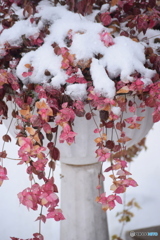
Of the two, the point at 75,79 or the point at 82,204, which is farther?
the point at 82,204

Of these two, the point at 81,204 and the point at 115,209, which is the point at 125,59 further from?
the point at 115,209

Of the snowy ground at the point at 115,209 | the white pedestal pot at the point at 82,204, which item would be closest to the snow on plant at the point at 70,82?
the white pedestal pot at the point at 82,204

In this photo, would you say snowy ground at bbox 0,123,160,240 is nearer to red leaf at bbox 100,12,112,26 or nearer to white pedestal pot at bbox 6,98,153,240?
white pedestal pot at bbox 6,98,153,240

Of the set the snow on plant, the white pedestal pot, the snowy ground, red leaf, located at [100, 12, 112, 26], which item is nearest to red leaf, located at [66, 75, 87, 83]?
the snow on plant

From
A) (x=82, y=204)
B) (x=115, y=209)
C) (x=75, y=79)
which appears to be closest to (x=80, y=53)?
(x=75, y=79)

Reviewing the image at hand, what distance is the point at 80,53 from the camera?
100cm

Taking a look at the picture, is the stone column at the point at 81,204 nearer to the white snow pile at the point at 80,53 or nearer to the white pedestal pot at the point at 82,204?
the white pedestal pot at the point at 82,204

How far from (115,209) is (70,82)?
1.41 m

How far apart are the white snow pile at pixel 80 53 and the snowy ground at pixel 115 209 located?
1.21 meters

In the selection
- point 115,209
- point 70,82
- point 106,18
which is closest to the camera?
point 70,82

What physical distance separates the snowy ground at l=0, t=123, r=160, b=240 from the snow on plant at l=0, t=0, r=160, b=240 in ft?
3.38

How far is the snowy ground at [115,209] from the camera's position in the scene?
2.01 metres

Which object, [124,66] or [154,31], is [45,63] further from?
[154,31]

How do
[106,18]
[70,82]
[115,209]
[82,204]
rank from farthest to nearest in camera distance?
[115,209] → [82,204] → [106,18] → [70,82]
